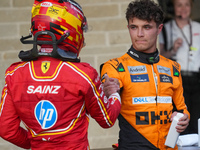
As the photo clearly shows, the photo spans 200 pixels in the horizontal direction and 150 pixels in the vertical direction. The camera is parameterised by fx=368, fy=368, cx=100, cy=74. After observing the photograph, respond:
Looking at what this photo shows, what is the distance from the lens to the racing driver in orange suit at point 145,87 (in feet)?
8.20

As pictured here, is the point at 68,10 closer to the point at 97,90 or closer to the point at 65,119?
the point at 97,90

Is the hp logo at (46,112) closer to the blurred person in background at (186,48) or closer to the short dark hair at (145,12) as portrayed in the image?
the short dark hair at (145,12)

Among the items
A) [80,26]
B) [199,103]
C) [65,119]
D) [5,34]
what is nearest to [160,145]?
[65,119]

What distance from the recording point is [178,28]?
465 cm

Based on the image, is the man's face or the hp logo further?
the man's face

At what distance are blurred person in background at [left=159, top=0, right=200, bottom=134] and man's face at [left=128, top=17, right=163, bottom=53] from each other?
6.36 ft

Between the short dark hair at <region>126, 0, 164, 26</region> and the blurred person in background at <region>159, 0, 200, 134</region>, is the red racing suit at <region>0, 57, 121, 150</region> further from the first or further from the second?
the blurred person in background at <region>159, 0, 200, 134</region>

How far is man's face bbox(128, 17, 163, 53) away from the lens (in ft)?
8.68

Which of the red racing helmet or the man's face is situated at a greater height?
the red racing helmet

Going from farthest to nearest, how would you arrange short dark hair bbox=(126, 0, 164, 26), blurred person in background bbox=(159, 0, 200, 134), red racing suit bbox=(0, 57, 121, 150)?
blurred person in background bbox=(159, 0, 200, 134), short dark hair bbox=(126, 0, 164, 26), red racing suit bbox=(0, 57, 121, 150)

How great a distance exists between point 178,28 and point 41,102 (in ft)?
10.1

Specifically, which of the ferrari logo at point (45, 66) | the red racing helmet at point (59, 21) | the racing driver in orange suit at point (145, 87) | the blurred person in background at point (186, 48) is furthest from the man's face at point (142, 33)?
the blurred person in background at point (186, 48)

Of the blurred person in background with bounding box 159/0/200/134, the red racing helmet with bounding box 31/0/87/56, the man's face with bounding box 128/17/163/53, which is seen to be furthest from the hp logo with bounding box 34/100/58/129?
the blurred person in background with bounding box 159/0/200/134

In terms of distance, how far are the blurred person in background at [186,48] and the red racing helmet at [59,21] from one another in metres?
2.69
